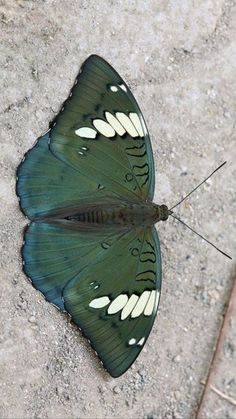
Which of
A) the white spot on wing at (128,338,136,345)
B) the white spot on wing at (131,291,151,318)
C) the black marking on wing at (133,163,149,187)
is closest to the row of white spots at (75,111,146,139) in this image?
the black marking on wing at (133,163,149,187)

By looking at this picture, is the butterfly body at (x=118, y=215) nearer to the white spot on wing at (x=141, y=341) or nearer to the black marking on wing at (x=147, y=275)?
the black marking on wing at (x=147, y=275)

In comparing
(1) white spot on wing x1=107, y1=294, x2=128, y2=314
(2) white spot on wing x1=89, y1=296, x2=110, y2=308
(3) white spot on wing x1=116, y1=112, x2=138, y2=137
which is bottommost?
(2) white spot on wing x1=89, y1=296, x2=110, y2=308

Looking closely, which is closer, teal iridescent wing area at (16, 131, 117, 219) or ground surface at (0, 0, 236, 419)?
teal iridescent wing area at (16, 131, 117, 219)

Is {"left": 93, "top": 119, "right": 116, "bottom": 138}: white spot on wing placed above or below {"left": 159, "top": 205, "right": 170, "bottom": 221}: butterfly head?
above

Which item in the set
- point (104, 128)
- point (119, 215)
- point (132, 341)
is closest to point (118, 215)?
point (119, 215)

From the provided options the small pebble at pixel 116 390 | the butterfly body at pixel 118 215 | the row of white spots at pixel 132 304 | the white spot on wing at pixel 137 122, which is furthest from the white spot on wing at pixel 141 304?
the white spot on wing at pixel 137 122

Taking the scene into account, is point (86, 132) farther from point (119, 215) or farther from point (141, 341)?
point (141, 341)

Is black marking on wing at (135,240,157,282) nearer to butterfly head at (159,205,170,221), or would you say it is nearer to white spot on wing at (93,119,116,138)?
butterfly head at (159,205,170,221)
